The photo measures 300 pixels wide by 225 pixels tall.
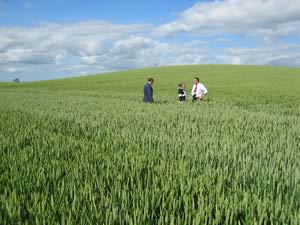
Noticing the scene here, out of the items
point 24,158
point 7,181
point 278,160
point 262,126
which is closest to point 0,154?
point 24,158

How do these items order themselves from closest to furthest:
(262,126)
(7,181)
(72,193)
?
(72,193) < (7,181) < (262,126)

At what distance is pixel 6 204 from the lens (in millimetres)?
2822

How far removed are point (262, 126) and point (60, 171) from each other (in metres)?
6.37

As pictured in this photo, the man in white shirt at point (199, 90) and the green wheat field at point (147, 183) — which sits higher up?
the man in white shirt at point (199, 90)

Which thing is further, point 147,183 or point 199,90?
point 199,90

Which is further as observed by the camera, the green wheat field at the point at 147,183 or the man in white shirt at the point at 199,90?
the man in white shirt at the point at 199,90

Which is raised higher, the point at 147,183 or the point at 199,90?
the point at 199,90

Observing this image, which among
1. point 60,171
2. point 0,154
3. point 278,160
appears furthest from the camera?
point 0,154

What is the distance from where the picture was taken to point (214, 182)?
388 cm

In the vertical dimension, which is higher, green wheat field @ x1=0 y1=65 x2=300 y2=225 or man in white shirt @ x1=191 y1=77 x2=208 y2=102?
man in white shirt @ x1=191 y1=77 x2=208 y2=102

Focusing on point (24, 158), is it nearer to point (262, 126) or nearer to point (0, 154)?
point (0, 154)

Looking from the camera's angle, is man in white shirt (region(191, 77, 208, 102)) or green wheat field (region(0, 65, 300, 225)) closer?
green wheat field (region(0, 65, 300, 225))

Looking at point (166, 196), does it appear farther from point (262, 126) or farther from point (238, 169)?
point (262, 126)

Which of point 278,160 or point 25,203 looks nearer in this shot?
point 25,203
